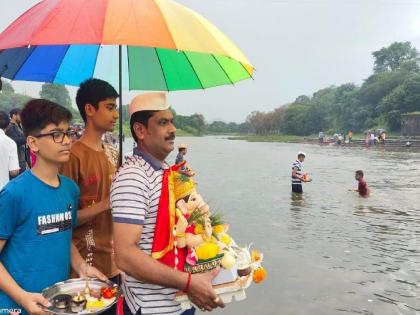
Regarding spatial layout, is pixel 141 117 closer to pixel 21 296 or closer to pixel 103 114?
pixel 103 114

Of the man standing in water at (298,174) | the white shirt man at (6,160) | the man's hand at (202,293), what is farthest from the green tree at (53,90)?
the man standing in water at (298,174)

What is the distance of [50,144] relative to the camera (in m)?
2.30

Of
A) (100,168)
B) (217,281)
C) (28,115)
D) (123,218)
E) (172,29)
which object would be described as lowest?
(217,281)

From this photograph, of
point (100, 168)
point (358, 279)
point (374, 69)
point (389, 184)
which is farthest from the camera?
point (374, 69)

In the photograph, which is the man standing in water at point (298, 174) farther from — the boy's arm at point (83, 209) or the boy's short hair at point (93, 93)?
the boy's arm at point (83, 209)

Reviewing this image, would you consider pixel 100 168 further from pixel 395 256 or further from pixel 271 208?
pixel 271 208

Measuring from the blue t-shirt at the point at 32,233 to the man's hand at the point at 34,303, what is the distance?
11cm

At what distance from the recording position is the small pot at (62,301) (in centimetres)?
213

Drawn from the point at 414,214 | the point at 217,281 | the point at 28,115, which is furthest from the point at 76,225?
the point at 414,214

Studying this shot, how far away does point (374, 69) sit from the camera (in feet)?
359

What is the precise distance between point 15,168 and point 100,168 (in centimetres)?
405

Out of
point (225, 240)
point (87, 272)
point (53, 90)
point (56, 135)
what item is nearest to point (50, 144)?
point (56, 135)

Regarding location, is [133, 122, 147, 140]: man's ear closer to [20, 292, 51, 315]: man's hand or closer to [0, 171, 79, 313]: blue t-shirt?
[0, 171, 79, 313]: blue t-shirt

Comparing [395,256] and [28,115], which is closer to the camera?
[28,115]
